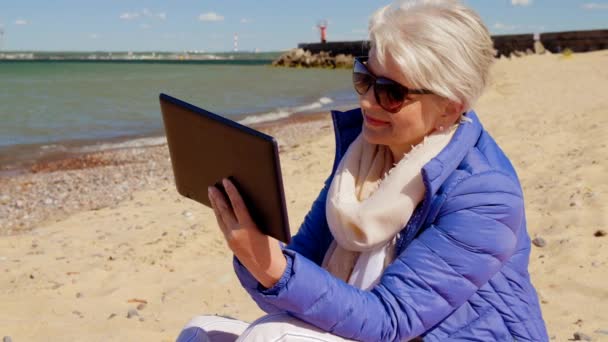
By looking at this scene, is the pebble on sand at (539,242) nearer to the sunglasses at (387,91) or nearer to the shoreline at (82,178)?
the sunglasses at (387,91)

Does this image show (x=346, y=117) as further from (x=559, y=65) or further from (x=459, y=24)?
(x=559, y=65)

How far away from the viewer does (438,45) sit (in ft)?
6.35

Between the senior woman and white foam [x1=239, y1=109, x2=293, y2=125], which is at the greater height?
the senior woman

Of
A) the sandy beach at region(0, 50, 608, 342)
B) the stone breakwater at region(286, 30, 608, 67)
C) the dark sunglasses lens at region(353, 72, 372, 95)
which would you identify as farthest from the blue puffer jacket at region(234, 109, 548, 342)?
the stone breakwater at region(286, 30, 608, 67)

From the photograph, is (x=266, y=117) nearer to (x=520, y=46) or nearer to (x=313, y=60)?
(x=520, y=46)

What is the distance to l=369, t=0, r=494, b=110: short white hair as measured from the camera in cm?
194

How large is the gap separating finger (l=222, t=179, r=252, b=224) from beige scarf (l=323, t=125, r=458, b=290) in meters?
0.39

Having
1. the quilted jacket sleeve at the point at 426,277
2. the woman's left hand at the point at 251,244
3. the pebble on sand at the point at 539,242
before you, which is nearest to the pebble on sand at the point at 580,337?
the pebble on sand at the point at 539,242

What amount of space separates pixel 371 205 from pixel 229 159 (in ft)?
1.53

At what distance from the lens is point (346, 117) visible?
2.45m

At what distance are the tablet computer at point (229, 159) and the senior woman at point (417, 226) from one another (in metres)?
0.05

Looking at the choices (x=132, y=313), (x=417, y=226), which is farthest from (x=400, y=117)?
(x=132, y=313)

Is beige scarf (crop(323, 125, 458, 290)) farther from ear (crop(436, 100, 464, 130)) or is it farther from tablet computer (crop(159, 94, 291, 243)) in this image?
tablet computer (crop(159, 94, 291, 243))

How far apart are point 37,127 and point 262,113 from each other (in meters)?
6.21
